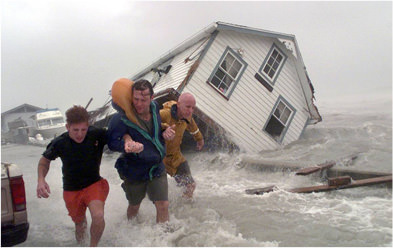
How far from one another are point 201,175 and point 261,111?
4.20 metres

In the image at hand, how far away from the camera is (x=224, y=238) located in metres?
4.01

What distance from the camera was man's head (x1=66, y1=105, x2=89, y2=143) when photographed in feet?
11.5

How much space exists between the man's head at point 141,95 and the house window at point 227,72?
711 centimetres

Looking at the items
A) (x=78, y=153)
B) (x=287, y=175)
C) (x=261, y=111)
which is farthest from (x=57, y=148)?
(x=261, y=111)

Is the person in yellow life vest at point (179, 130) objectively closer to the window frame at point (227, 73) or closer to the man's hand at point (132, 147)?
the man's hand at point (132, 147)

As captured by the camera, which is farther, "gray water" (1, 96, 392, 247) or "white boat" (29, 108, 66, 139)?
"white boat" (29, 108, 66, 139)

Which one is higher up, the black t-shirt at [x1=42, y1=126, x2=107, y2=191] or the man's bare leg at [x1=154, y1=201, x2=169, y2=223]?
the black t-shirt at [x1=42, y1=126, x2=107, y2=191]

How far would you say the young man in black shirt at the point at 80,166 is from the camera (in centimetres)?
351

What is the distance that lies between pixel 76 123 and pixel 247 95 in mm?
8502

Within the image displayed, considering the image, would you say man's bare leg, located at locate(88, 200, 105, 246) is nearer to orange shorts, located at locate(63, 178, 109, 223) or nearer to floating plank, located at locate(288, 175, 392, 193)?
orange shorts, located at locate(63, 178, 109, 223)

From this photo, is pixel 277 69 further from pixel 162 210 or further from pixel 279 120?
pixel 162 210

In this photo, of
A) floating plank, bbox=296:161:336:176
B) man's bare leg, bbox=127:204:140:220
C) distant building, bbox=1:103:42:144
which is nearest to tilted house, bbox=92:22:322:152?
floating plank, bbox=296:161:336:176

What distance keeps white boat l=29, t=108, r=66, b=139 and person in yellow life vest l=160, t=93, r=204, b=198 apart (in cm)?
3361

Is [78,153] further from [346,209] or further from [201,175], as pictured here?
[201,175]
